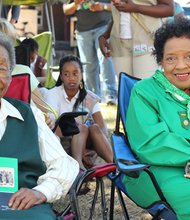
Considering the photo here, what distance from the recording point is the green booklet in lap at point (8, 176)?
98.3 inches

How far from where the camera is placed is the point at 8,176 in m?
2.52

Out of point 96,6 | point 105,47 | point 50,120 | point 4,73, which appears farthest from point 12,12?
point 4,73

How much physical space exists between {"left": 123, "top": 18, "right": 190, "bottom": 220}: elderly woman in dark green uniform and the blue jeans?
405cm

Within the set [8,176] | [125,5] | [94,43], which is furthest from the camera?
[94,43]

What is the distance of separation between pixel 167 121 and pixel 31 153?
0.79 metres

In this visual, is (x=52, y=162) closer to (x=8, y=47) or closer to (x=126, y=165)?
(x=126, y=165)

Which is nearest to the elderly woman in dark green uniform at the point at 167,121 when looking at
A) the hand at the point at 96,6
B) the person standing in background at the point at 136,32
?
the person standing in background at the point at 136,32

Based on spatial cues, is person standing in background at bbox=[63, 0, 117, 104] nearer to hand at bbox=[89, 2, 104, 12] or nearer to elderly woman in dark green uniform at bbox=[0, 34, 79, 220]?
hand at bbox=[89, 2, 104, 12]

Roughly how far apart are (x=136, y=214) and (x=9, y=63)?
5.62 feet

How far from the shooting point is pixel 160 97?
2975mm

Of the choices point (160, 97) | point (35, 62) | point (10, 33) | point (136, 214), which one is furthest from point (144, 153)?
point (35, 62)

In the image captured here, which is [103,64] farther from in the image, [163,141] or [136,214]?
[163,141]

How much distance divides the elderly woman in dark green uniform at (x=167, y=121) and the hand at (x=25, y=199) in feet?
2.15

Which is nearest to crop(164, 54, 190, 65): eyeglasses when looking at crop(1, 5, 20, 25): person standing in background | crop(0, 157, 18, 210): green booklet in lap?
crop(0, 157, 18, 210): green booklet in lap
